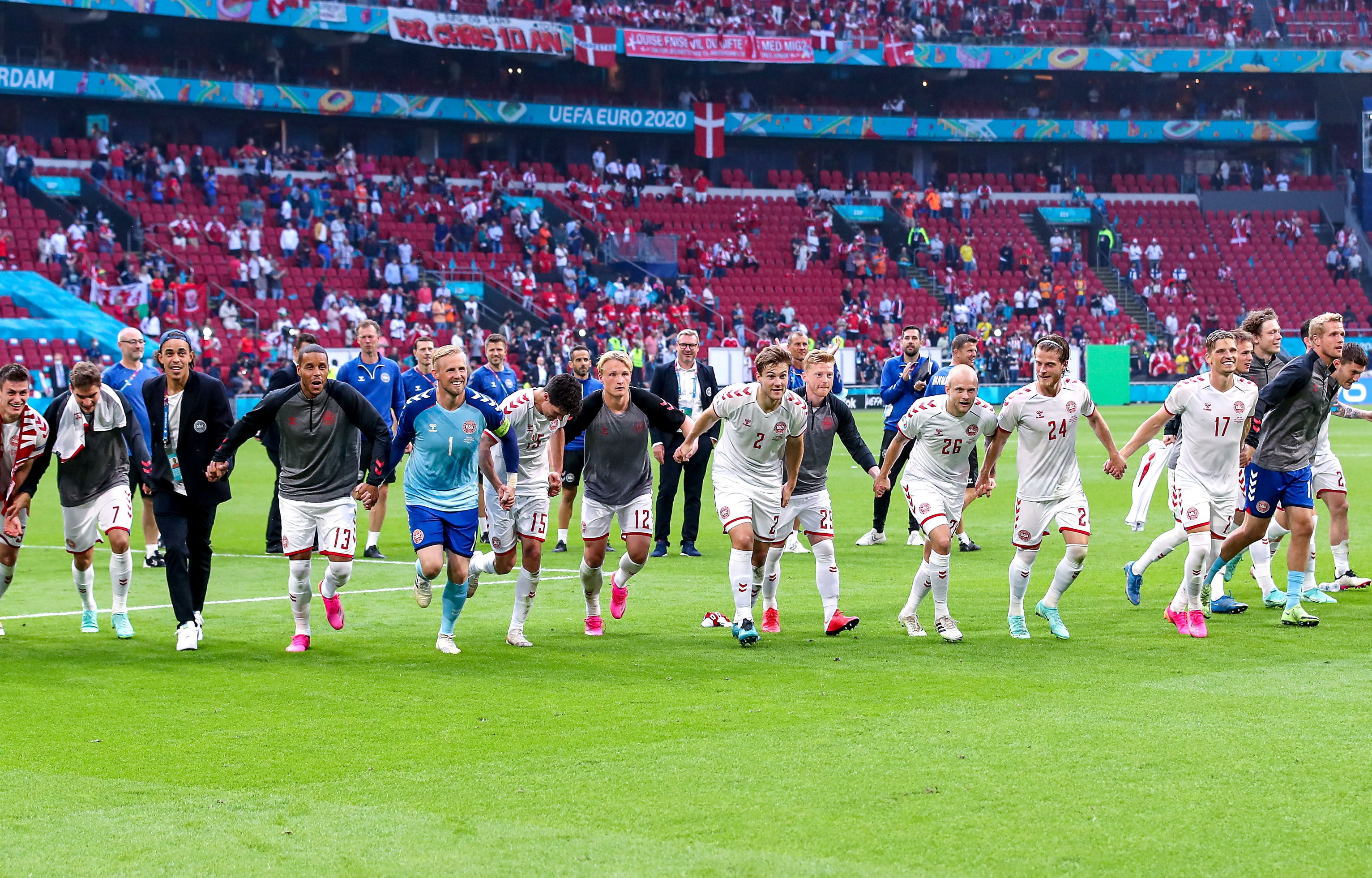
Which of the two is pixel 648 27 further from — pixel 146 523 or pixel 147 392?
pixel 147 392

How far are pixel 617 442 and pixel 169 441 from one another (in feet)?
10.0

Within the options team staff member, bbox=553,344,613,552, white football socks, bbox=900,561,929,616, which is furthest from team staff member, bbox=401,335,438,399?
white football socks, bbox=900,561,929,616

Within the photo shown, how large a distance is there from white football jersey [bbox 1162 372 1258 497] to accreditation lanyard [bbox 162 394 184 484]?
6855 millimetres

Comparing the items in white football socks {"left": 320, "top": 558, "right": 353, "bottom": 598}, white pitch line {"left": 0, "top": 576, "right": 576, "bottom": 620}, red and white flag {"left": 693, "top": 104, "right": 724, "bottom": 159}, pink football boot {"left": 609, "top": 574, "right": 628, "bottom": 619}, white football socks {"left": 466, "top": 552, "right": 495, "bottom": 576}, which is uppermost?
red and white flag {"left": 693, "top": 104, "right": 724, "bottom": 159}

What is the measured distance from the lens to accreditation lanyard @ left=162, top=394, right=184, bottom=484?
10.3 metres

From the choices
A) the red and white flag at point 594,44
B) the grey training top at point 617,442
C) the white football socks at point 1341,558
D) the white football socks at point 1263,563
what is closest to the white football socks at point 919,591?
the grey training top at point 617,442

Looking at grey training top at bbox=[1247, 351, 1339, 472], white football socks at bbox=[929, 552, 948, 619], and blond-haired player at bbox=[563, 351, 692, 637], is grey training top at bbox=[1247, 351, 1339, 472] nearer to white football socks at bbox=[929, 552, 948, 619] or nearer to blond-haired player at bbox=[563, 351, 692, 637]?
white football socks at bbox=[929, 552, 948, 619]

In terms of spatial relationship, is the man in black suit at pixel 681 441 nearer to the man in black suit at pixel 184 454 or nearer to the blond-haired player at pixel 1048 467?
the blond-haired player at pixel 1048 467

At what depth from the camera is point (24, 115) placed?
48.1 m

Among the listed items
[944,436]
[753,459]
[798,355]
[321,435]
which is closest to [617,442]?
[753,459]

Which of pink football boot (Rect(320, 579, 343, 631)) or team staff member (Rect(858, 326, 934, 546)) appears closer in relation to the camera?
pink football boot (Rect(320, 579, 343, 631))

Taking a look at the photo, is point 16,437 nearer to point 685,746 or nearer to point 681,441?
point 685,746

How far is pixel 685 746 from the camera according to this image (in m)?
7.21

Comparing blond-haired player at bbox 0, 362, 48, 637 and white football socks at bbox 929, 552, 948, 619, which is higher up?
blond-haired player at bbox 0, 362, 48, 637
